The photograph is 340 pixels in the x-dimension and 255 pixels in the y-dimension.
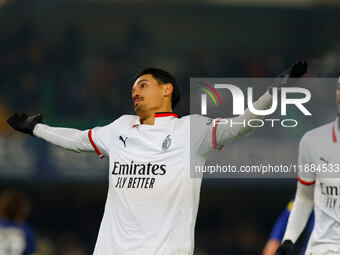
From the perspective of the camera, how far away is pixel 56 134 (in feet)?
16.8

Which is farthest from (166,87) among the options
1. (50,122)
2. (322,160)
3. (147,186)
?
(50,122)

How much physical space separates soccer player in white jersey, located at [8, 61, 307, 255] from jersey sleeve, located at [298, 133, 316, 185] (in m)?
0.85

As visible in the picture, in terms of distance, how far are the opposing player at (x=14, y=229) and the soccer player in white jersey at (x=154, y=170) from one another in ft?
9.41

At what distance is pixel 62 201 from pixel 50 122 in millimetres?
2625

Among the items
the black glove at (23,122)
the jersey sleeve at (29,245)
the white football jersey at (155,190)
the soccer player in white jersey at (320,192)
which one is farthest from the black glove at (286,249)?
the jersey sleeve at (29,245)

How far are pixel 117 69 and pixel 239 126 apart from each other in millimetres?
10729

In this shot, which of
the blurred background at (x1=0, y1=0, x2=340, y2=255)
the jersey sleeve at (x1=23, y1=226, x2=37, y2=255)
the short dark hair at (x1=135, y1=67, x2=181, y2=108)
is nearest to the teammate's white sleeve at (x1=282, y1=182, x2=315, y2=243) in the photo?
the short dark hair at (x1=135, y1=67, x2=181, y2=108)

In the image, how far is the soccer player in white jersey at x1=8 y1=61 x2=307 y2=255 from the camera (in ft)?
14.8

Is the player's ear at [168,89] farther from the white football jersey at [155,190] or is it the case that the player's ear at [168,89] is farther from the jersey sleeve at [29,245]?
the jersey sleeve at [29,245]

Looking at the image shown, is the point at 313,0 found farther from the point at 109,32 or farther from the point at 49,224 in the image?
the point at 49,224

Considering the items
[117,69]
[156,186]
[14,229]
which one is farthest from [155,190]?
[117,69]

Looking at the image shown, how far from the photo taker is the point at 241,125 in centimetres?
436

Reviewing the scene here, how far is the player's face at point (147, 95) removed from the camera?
4871mm

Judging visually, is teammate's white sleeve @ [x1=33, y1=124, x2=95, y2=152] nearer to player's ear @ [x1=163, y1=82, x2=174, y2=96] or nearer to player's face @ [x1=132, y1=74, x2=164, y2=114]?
player's face @ [x1=132, y1=74, x2=164, y2=114]
